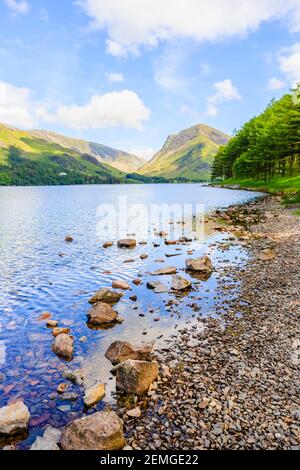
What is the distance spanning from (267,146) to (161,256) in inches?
2750

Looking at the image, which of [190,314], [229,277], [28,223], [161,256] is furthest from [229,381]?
[28,223]

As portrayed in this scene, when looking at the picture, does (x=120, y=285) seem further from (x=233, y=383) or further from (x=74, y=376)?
(x=233, y=383)

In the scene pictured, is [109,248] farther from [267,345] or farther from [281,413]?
[281,413]

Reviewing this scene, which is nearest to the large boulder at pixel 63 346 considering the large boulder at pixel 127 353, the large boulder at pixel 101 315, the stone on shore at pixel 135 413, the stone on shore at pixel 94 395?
the large boulder at pixel 127 353

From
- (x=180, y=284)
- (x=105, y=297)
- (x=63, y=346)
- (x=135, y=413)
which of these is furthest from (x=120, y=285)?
(x=135, y=413)

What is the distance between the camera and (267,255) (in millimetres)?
25797

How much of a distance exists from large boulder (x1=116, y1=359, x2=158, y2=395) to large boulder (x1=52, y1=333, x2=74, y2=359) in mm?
2902

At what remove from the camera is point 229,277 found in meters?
21.9

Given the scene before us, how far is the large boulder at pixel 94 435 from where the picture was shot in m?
7.95

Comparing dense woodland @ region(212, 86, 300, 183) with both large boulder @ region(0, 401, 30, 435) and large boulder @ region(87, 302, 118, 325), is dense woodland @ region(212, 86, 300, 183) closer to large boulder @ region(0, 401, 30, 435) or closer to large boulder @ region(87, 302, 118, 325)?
large boulder @ region(87, 302, 118, 325)

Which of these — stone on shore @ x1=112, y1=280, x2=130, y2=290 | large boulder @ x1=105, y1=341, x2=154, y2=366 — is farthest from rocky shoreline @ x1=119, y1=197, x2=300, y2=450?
stone on shore @ x1=112, y1=280, x2=130, y2=290

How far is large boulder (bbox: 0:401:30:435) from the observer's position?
→ 866 centimetres

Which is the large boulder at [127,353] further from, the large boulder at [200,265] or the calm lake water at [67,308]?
the large boulder at [200,265]

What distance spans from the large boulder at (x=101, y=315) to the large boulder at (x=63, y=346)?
7.22 feet
